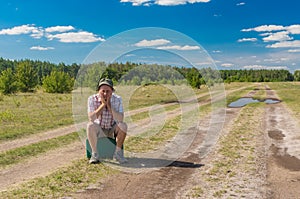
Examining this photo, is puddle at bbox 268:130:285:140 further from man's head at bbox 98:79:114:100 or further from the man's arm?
man's head at bbox 98:79:114:100

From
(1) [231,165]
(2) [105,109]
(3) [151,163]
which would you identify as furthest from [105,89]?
(1) [231,165]

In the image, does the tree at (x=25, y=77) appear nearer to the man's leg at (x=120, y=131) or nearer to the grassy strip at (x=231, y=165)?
the grassy strip at (x=231, y=165)

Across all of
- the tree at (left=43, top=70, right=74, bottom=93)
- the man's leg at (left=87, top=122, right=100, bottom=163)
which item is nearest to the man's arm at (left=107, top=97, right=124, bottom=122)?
the man's leg at (left=87, top=122, right=100, bottom=163)

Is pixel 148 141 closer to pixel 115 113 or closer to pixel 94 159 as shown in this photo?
pixel 94 159

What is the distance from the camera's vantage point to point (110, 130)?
7340mm

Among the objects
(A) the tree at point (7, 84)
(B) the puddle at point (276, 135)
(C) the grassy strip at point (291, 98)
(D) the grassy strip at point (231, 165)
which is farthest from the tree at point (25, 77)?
(D) the grassy strip at point (231, 165)

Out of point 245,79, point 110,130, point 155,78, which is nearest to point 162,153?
point 110,130

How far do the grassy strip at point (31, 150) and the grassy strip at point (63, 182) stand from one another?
5.99 feet

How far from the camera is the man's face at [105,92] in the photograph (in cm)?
694

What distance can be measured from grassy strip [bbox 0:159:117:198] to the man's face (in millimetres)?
1557

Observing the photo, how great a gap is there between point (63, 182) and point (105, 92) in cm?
211

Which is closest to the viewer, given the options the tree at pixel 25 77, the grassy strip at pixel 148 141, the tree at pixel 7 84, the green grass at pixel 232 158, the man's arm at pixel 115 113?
the green grass at pixel 232 158

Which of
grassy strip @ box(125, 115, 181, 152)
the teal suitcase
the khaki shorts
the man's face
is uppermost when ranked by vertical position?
the man's face

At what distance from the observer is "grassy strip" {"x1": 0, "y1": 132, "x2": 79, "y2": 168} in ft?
26.0
